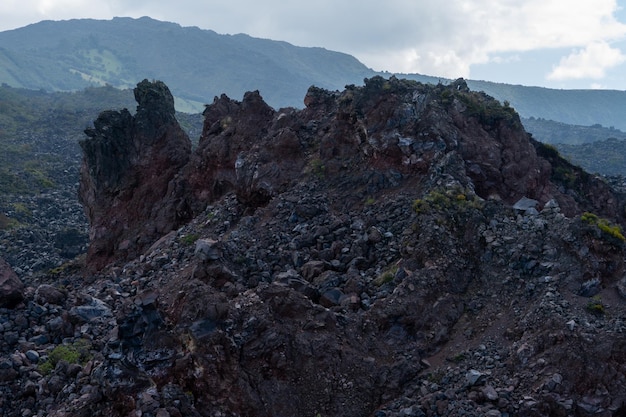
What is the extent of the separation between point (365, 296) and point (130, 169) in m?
14.7

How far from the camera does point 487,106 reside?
20062mm

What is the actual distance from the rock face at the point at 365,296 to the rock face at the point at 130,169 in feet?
14.5

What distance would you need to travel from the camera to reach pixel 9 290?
13.0 m

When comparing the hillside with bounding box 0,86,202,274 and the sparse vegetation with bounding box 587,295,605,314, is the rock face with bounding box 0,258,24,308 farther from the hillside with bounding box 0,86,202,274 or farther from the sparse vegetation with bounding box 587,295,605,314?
the hillside with bounding box 0,86,202,274

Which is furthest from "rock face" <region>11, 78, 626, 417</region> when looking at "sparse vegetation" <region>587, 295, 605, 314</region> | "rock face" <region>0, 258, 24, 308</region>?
"rock face" <region>0, 258, 24, 308</region>

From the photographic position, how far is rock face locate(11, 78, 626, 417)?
33.0 ft

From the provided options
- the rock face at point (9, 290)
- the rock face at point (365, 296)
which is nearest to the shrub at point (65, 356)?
the rock face at point (365, 296)

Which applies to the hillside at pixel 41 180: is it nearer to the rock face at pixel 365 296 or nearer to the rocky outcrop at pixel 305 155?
the rocky outcrop at pixel 305 155

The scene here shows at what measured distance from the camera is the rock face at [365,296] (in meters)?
10.1

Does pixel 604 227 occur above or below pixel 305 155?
below

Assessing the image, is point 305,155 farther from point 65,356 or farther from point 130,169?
point 65,356

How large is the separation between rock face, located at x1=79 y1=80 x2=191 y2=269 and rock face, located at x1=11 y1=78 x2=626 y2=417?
441 cm

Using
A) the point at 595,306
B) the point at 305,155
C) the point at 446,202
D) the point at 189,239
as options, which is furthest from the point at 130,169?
the point at 595,306

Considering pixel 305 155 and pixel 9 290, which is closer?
pixel 9 290
